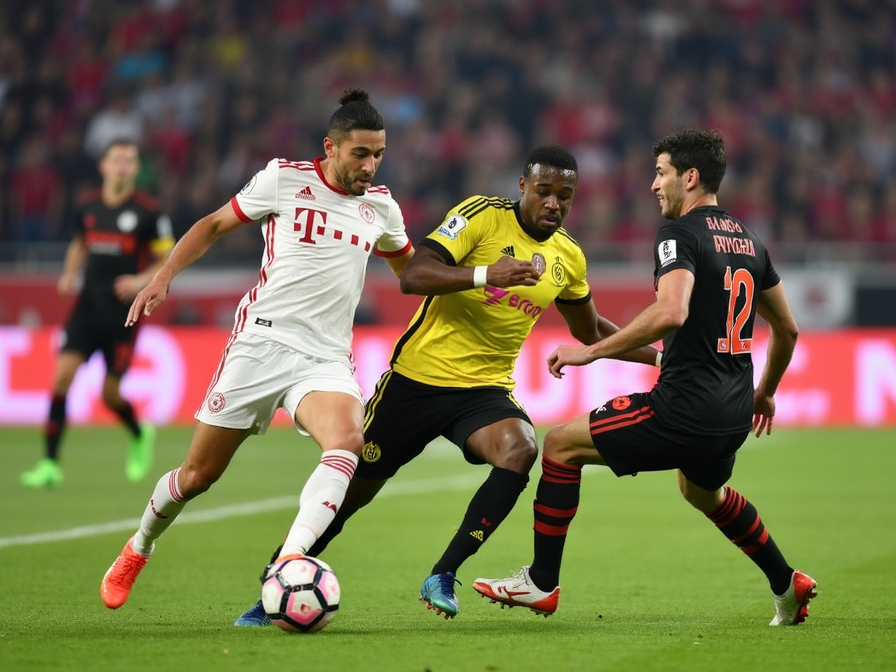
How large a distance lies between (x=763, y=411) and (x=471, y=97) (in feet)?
53.5

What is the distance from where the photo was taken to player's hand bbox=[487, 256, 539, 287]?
5539 mm

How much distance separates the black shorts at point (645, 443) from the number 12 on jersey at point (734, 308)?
36 cm

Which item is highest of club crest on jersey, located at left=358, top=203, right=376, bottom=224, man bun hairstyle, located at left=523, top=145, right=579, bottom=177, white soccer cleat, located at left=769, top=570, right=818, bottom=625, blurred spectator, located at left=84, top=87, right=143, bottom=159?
blurred spectator, located at left=84, top=87, right=143, bottom=159

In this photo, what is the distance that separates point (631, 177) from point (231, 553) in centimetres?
1377

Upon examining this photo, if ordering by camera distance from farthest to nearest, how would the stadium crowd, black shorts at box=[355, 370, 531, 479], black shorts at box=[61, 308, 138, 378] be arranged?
1. the stadium crowd
2. black shorts at box=[61, 308, 138, 378]
3. black shorts at box=[355, 370, 531, 479]

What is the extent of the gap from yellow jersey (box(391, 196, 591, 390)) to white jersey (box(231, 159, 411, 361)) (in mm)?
448

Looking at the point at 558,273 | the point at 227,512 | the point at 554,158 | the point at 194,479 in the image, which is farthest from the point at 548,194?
the point at 227,512

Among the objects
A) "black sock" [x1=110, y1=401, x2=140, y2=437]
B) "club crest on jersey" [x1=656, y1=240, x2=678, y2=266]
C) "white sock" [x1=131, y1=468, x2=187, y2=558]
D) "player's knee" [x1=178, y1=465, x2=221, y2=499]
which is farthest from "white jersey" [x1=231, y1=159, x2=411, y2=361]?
"black sock" [x1=110, y1=401, x2=140, y2=437]

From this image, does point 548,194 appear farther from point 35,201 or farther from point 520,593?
point 35,201

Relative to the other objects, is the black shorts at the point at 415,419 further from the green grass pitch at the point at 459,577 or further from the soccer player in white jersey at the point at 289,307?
the green grass pitch at the point at 459,577

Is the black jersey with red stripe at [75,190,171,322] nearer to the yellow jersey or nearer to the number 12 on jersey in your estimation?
the yellow jersey

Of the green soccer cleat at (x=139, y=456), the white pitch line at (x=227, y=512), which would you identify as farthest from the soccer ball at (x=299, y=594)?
the green soccer cleat at (x=139, y=456)

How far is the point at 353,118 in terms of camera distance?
579 centimetres

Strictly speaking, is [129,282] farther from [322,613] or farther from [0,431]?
[0,431]
